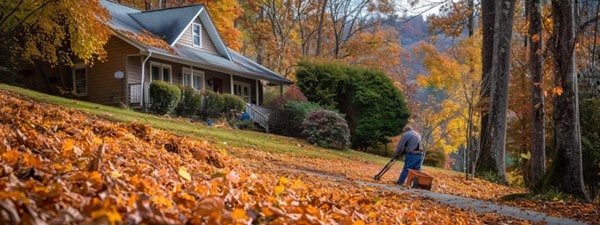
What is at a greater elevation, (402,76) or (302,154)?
(402,76)

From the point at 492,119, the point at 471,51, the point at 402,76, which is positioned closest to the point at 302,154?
the point at 492,119

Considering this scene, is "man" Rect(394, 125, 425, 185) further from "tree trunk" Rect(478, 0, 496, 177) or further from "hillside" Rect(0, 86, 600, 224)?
"hillside" Rect(0, 86, 600, 224)

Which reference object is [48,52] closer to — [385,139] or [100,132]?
[100,132]

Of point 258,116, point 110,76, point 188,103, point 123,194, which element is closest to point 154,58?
point 110,76

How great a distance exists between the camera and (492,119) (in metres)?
18.1

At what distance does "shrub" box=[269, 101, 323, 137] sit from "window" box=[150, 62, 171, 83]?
17.6 feet

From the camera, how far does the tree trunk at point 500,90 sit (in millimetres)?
17766

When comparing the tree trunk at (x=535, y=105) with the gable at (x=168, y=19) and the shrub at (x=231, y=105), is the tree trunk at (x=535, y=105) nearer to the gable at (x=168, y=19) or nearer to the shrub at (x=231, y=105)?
the shrub at (x=231, y=105)

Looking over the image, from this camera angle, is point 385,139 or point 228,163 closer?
point 228,163

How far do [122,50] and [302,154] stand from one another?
11.1m

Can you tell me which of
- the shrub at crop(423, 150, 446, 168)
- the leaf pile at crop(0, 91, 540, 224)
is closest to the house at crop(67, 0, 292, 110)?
the shrub at crop(423, 150, 446, 168)

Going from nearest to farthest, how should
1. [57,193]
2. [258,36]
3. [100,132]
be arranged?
1. [57,193]
2. [100,132]
3. [258,36]

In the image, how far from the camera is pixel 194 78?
2894 cm

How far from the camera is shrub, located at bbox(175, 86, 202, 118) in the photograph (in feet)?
79.1
